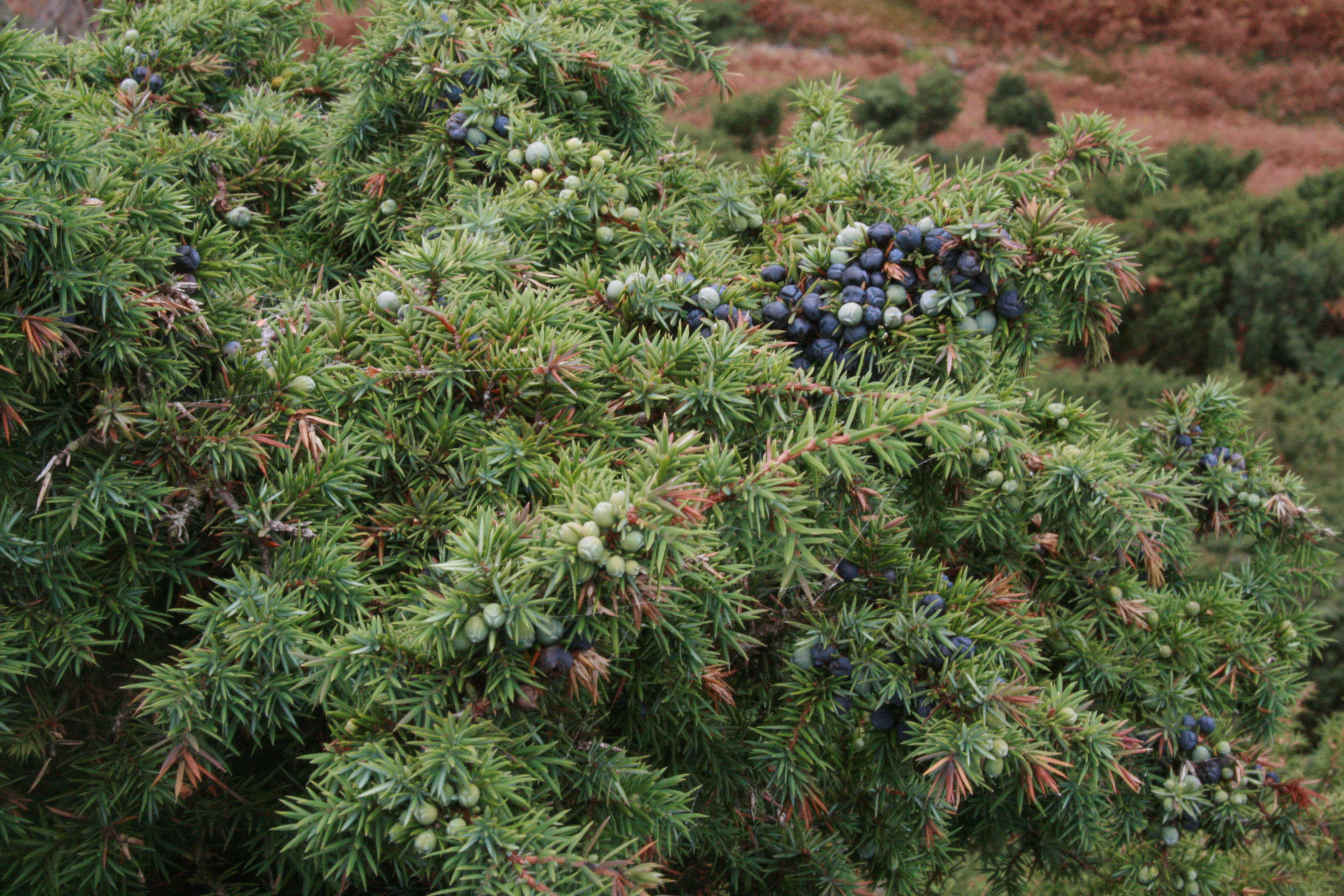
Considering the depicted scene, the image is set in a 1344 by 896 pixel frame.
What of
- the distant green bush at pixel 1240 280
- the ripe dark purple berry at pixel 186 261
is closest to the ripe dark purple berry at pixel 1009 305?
the ripe dark purple berry at pixel 186 261

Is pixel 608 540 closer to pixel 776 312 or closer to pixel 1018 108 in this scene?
pixel 776 312

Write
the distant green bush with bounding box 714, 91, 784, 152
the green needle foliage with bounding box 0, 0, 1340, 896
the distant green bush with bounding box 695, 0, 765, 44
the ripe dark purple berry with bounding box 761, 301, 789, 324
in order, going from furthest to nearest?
the distant green bush with bounding box 695, 0, 765, 44
the distant green bush with bounding box 714, 91, 784, 152
the ripe dark purple berry with bounding box 761, 301, 789, 324
the green needle foliage with bounding box 0, 0, 1340, 896

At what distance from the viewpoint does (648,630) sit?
4.23 feet

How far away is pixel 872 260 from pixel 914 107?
8453 millimetres

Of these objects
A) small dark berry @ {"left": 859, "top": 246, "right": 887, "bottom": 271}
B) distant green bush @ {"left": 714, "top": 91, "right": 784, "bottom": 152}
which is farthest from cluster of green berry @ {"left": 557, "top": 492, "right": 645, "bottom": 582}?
distant green bush @ {"left": 714, "top": 91, "right": 784, "bottom": 152}

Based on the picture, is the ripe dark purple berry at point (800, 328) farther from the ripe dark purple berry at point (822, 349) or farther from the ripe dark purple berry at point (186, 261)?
the ripe dark purple berry at point (186, 261)

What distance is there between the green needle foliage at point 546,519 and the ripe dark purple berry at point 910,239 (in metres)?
0.03

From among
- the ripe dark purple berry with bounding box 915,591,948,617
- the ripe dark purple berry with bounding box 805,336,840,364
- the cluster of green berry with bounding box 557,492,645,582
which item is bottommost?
the ripe dark purple berry with bounding box 915,591,948,617

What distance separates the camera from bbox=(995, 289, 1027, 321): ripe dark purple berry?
4.72 ft

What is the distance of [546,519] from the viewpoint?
40.8 inches

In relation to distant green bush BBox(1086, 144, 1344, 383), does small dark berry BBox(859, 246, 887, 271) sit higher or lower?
higher

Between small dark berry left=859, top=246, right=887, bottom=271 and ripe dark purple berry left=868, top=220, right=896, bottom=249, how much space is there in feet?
0.08

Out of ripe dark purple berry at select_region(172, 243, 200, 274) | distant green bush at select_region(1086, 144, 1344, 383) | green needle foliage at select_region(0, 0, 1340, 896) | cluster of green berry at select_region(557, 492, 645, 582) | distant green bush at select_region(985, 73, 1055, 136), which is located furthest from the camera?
distant green bush at select_region(985, 73, 1055, 136)

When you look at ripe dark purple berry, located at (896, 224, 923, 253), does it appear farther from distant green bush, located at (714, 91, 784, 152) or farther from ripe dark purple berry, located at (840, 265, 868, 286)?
distant green bush, located at (714, 91, 784, 152)
